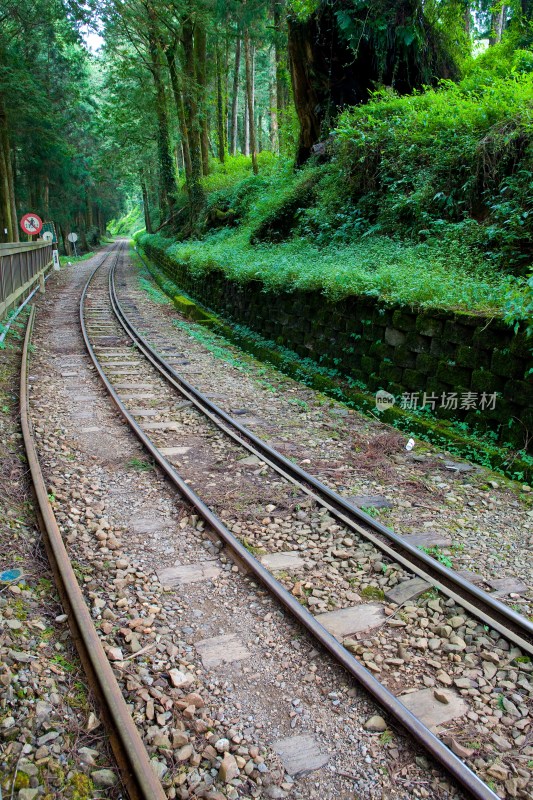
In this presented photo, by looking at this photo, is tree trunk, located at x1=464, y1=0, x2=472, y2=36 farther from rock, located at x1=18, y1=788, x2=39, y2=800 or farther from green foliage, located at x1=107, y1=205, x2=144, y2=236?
green foliage, located at x1=107, y1=205, x2=144, y2=236

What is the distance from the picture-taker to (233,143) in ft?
108

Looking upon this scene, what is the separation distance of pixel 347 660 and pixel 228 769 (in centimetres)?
90

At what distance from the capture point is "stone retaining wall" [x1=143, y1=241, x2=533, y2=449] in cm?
571

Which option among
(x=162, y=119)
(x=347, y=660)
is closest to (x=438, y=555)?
(x=347, y=660)

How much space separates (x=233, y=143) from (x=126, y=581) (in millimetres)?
33465

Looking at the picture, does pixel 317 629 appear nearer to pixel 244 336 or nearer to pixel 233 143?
pixel 244 336

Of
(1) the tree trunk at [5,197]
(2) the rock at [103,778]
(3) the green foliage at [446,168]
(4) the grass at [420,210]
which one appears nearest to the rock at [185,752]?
(2) the rock at [103,778]

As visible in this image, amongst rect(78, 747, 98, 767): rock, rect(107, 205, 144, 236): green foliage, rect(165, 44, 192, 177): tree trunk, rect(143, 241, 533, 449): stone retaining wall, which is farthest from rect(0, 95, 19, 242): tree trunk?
rect(107, 205, 144, 236): green foliage

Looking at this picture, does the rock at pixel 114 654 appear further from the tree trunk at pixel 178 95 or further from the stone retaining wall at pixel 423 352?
the tree trunk at pixel 178 95

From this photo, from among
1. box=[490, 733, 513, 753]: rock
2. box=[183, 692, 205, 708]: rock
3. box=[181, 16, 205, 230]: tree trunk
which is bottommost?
box=[490, 733, 513, 753]: rock

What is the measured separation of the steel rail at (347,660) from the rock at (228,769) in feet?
2.67

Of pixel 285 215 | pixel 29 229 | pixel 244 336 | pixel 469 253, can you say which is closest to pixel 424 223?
pixel 469 253

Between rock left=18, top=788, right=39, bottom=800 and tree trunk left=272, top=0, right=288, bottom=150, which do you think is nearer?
rock left=18, top=788, right=39, bottom=800

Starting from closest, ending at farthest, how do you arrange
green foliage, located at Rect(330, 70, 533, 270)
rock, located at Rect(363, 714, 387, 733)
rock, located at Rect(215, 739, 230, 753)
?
1. rock, located at Rect(215, 739, 230, 753)
2. rock, located at Rect(363, 714, 387, 733)
3. green foliage, located at Rect(330, 70, 533, 270)
